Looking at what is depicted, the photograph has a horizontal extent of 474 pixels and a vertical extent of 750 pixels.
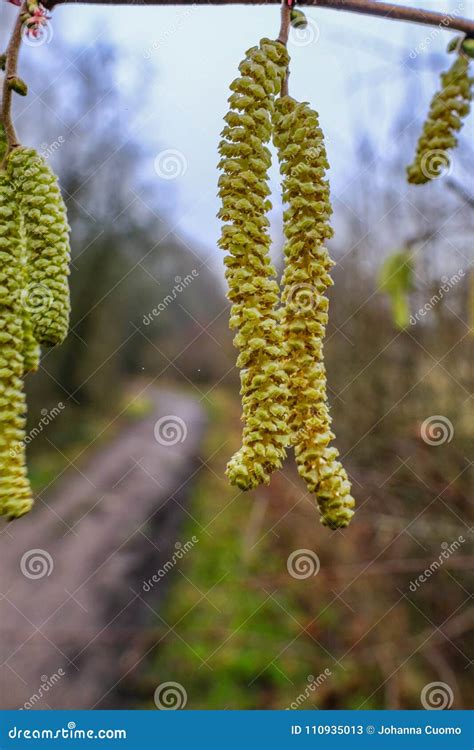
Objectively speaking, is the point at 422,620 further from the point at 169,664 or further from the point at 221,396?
the point at 221,396

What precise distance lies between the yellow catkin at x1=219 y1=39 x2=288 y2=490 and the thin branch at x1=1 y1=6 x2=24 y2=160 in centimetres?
23

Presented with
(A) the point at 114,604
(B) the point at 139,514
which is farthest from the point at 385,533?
(B) the point at 139,514

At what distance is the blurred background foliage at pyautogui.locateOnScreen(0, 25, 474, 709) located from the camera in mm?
2875

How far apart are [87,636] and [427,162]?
4228 millimetres
